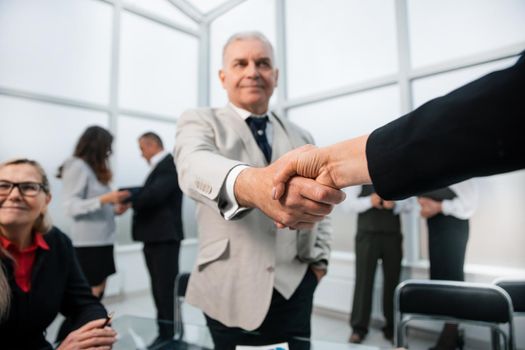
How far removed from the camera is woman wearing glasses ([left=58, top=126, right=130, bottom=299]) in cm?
208

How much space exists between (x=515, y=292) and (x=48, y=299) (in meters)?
1.94

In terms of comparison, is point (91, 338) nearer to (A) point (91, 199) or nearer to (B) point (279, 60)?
(A) point (91, 199)

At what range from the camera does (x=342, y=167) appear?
23.0 inches

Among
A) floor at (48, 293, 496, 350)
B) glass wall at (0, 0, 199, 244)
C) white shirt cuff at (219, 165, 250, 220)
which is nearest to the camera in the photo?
white shirt cuff at (219, 165, 250, 220)

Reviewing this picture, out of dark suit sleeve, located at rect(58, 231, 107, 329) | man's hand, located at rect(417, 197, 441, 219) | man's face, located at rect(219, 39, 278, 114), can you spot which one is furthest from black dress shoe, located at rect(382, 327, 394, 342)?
man's face, located at rect(219, 39, 278, 114)

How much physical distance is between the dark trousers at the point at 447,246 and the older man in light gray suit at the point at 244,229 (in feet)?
4.35

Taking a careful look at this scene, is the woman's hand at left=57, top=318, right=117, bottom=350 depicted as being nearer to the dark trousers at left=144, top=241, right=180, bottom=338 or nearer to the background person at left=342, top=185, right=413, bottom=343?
the dark trousers at left=144, top=241, right=180, bottom=338

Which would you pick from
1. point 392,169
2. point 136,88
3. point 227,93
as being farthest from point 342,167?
point 136,88

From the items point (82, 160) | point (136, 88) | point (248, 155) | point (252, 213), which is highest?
point (136, 88)

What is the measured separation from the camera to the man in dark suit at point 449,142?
0.39 meters

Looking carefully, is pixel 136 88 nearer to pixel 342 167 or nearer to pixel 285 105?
pixel 285 105

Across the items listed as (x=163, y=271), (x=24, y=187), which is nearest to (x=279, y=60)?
(x=163, y=271)

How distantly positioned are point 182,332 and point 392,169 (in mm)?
1332

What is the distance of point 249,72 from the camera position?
3.35ft
